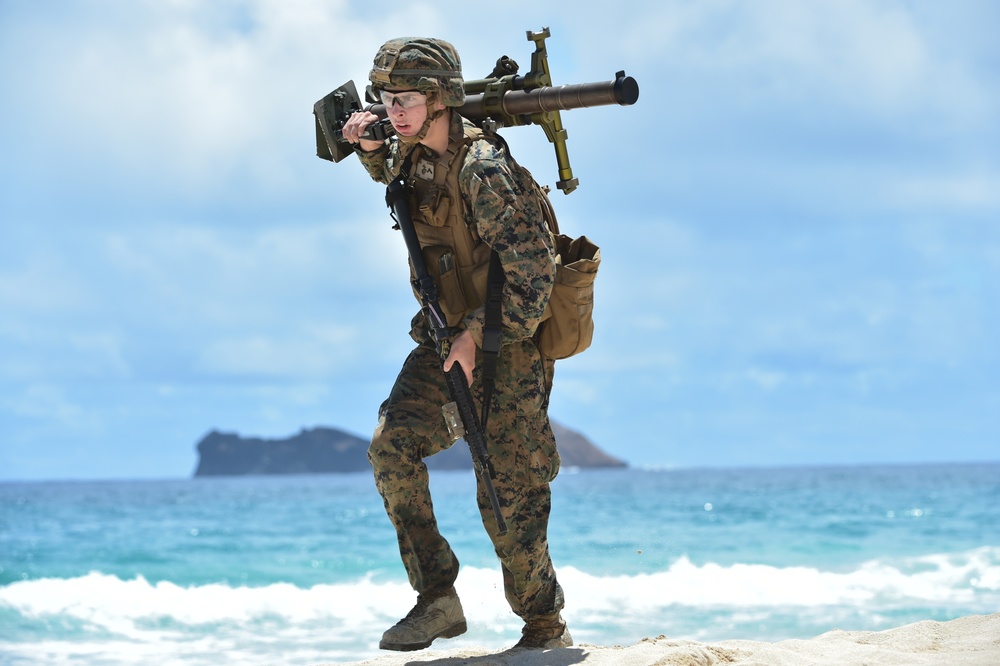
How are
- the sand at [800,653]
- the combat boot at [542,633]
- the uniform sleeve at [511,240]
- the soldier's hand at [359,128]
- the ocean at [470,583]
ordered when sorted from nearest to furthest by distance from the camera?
the uniform sleeve at [511,240] < the sand at [800,653] < the soldier's hand at [359,128] < the combat boot at [542,633] < the ocean at [470,583]

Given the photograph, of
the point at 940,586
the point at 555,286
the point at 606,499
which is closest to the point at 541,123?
the point at 555,286

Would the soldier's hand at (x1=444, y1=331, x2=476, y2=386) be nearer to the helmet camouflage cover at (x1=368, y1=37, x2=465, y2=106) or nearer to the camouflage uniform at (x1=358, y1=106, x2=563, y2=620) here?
the camouflage uniform at (x1=358, y1=106, x2=563, y2=620)

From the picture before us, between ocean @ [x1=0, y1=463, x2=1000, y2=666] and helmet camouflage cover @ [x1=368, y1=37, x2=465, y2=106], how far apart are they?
4153 millimetres

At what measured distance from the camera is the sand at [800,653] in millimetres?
4309

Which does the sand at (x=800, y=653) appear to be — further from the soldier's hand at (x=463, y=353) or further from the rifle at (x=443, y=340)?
the soldier's hand at (x=463, y=353)

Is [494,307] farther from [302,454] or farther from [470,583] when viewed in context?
[302,454]

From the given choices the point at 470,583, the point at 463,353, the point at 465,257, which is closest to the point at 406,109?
the point at 465,257

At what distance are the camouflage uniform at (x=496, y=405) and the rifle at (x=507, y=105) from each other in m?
0.17

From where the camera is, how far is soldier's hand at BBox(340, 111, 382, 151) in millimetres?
4543

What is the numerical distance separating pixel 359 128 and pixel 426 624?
2067 mm

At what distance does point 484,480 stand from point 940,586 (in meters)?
10.2

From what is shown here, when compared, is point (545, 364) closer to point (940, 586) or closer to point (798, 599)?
point (798, 599)

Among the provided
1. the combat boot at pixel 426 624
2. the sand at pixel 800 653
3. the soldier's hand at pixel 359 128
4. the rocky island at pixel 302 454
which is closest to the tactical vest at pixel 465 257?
the soldier's hand at pixel 359 128

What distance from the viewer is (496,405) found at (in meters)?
4.48
